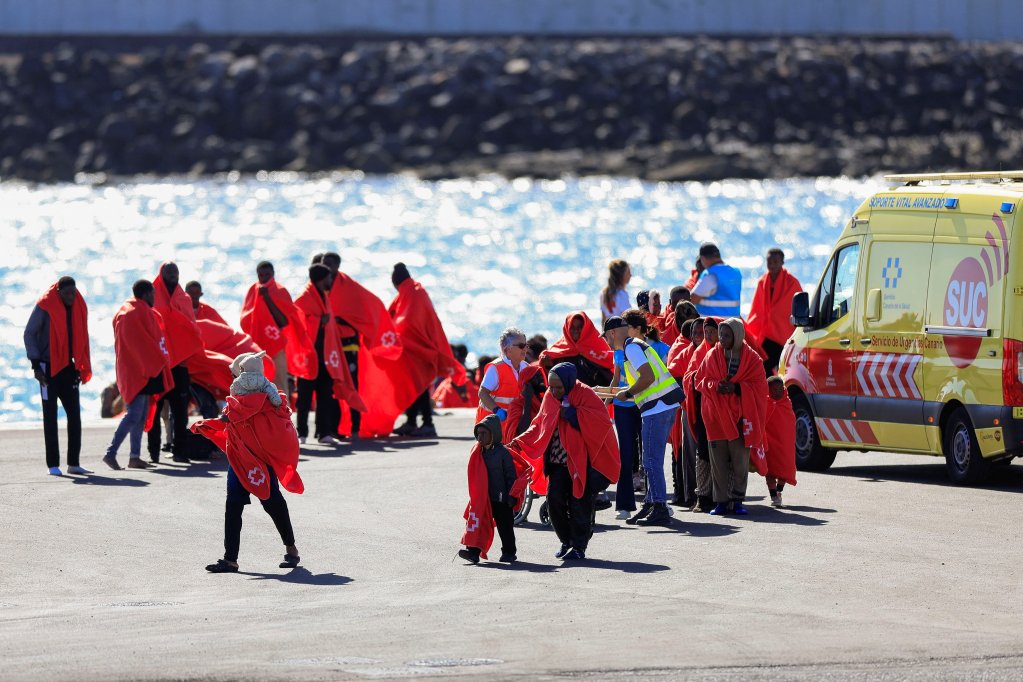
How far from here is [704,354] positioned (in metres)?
14.5

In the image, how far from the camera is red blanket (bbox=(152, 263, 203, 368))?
18344 millimetres

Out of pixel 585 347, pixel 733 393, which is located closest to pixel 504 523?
pixel 585 347

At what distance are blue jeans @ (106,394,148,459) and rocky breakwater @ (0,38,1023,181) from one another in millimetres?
102603

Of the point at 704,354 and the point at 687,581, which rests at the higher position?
the point at 704,354

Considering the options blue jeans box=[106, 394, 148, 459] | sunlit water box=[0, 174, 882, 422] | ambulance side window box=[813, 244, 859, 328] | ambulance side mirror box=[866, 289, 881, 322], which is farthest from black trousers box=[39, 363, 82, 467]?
sunlit water box=[0, 174, 882, 422]

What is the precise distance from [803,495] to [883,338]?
1617 mm

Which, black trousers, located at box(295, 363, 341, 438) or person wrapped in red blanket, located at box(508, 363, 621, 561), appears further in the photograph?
black trousers, located at box(295, 363, 341, 438)

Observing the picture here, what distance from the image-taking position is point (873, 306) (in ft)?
54.9

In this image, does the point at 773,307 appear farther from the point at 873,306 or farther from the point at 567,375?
the point at 567,375

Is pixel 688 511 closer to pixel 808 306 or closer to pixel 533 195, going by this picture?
pixel 808 306

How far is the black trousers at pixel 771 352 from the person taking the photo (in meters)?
20.6

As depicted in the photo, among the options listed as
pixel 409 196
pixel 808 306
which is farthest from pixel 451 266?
pixel 808 306

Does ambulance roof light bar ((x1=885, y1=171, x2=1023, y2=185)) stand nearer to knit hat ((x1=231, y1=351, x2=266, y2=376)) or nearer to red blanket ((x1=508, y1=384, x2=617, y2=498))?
red blanket ((x1=508, y1=384, x2=617, y2=498))

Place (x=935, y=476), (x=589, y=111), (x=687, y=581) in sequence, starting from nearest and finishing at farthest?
(x=687, y=581) < (x=935, y=476) < (x=589, y=111)
